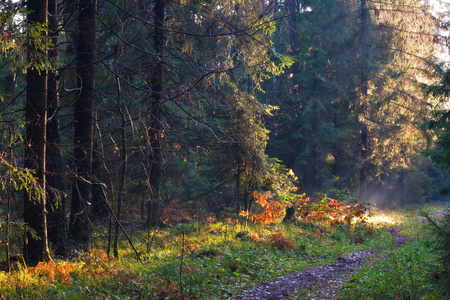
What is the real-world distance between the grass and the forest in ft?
0.14

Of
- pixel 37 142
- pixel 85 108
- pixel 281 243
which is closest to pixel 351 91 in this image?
pixel 281 243

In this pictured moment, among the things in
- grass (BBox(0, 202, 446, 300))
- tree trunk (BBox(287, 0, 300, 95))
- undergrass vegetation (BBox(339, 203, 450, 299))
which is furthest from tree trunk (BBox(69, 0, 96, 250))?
tree trunk (BBox(287, 0, 300, 95))

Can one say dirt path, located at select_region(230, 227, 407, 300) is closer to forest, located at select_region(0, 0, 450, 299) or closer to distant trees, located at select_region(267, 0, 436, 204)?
forest, located at select_region(0, 0, 450, 299)

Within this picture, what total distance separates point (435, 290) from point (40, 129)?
704 cm

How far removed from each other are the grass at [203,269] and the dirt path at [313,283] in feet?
0.91

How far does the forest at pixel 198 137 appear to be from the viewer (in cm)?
639

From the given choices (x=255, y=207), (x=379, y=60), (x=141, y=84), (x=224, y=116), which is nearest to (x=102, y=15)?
(x=141, y=84)

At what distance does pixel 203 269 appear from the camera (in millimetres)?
7656

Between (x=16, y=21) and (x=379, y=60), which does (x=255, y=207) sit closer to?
(x=16, y=21)

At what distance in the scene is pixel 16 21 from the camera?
221 inches

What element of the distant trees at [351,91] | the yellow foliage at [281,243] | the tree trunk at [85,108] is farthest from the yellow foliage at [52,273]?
the distant trees at [351,91]

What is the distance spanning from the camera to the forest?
639 cm

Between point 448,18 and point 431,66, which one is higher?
point 448,18

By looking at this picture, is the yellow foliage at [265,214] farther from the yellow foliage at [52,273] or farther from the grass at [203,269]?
the yellow foliage at [52,273]
